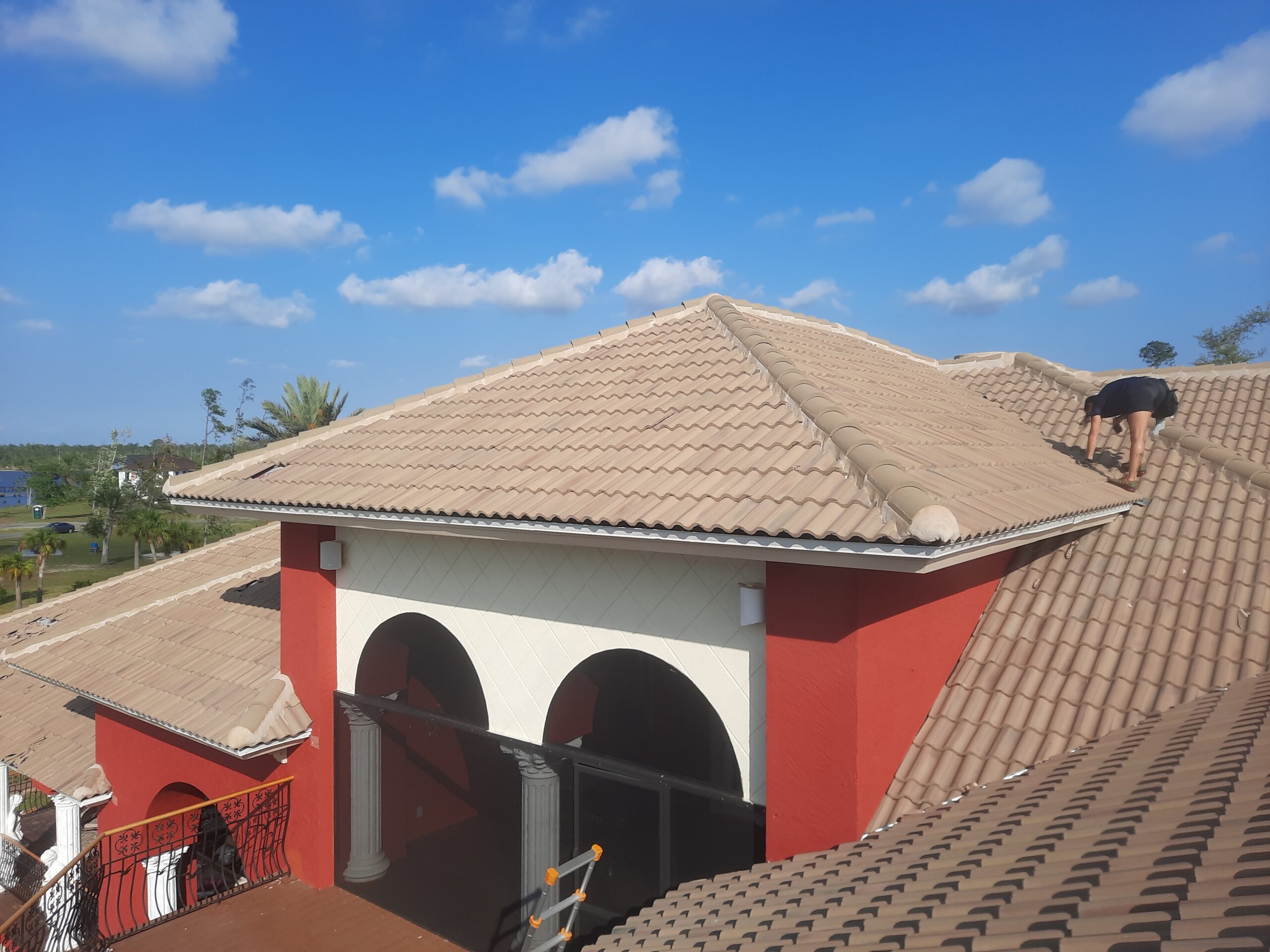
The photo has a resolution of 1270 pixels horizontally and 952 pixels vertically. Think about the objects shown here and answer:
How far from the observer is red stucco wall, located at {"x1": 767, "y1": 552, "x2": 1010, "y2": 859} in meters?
4.61

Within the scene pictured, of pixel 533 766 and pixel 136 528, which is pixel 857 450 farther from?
pixel 136 528

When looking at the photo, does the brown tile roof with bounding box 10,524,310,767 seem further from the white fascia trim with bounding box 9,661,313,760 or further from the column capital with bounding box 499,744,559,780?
the column capital with bounding box 499,744,559,780

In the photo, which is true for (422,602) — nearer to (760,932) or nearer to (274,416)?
(760,932)

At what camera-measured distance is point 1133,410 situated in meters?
7.31

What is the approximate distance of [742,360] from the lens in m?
7.32

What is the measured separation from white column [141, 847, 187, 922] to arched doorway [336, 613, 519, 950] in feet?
8.12

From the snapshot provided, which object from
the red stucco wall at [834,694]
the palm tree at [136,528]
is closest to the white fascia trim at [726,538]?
the red stucco wall at [834,694]

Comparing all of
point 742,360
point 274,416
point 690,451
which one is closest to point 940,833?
point 690,451

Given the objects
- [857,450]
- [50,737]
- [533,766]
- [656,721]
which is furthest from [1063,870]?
[50,737]

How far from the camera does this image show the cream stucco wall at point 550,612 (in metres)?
5.32

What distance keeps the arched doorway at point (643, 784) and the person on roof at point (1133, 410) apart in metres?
4.33

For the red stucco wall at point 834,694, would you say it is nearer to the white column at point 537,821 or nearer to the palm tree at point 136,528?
the white column at point 537,821

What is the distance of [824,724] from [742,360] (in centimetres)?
360

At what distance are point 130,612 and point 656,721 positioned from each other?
7947 mm
